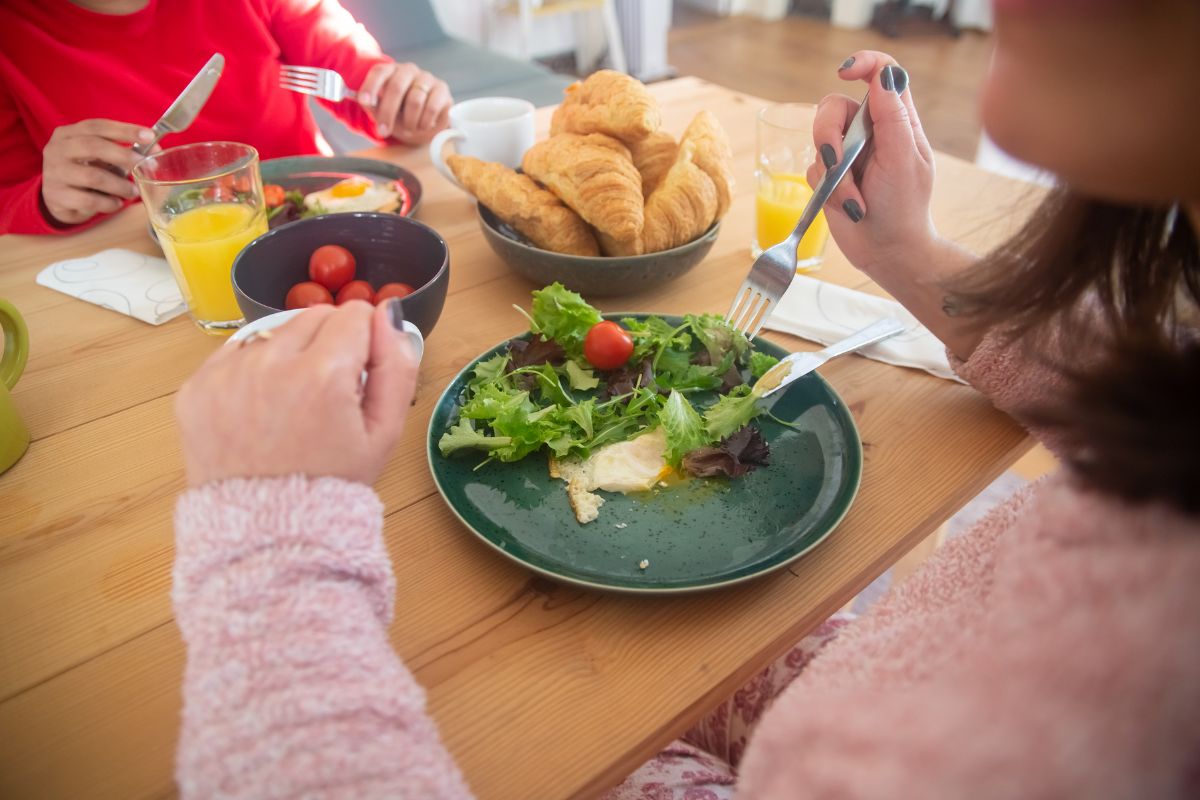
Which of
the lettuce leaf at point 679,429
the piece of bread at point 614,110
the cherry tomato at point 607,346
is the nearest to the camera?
the lettuce leaf at point 679,429

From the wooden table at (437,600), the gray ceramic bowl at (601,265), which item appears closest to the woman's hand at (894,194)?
the wooden table at (437,600)

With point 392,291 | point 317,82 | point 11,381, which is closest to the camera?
point 11,381

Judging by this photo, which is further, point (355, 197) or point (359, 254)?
point (355, 197)

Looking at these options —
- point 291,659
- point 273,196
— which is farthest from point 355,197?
point 291,659

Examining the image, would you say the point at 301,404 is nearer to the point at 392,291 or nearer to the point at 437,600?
the point at 437,600

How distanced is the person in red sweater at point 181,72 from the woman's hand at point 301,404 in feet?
3.07

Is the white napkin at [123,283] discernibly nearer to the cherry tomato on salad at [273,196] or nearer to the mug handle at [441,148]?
the cherry tomato on salad at [273,196]

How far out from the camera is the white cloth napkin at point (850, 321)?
1033 millimetres

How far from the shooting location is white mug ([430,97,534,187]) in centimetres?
139

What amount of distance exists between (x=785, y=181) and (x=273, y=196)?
→ 845 millimetres

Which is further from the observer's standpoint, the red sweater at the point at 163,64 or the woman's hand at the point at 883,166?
the red sweater at the point at 163,64

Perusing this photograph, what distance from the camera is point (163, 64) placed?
63.2 inches

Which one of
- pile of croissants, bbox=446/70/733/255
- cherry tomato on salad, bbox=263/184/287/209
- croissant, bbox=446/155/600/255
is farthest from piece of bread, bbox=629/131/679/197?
cherry tomato on salad, bbox=263/184/287/209

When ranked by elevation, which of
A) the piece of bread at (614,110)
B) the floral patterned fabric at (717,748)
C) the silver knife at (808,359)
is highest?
the piece of bread at (614,110)
